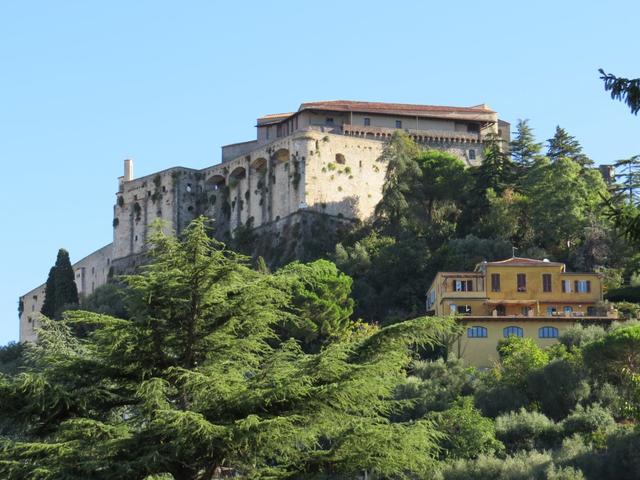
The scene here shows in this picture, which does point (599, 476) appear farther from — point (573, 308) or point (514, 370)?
point (573, 308)

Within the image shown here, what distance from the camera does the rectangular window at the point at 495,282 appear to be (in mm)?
59625

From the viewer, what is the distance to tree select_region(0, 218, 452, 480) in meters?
15.7

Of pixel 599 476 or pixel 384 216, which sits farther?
pixel 384 216

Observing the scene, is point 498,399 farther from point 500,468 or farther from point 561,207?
point 561,207

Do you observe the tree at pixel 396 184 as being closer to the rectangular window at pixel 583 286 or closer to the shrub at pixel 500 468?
the rectangular window at pixel 583 286

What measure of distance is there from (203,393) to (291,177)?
2488 inches

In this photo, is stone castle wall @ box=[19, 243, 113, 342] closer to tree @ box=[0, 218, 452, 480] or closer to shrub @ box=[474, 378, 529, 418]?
shrub @ box=[474, 378, 529, 418]

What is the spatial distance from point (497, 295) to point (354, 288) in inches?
390

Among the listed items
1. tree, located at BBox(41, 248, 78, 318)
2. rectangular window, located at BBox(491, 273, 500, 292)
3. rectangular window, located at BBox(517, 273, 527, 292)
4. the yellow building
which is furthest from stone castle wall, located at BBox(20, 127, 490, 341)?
rectangular window, located at BBox(517, 273, 527, 292)

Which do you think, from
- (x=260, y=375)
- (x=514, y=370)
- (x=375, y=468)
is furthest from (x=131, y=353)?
(x=514, y=370)

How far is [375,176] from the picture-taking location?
8062cm

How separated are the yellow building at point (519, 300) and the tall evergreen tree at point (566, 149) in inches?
736

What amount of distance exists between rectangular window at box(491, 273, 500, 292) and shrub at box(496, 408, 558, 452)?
1281 centimetres

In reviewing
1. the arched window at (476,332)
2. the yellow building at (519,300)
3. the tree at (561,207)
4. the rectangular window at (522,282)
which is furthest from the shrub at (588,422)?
the tree at (561,207)
